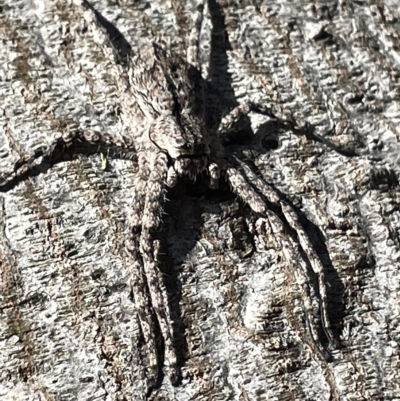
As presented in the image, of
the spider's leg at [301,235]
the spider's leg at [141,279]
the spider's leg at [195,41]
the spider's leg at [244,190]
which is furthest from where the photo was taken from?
the spider's leg at [195,41]

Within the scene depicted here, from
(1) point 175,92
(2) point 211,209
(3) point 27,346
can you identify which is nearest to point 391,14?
(1) point 175,92

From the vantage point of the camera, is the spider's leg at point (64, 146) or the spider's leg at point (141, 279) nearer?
the spider's leg at point (141, 279)

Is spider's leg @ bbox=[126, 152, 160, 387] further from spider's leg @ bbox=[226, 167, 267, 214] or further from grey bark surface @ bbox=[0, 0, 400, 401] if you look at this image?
spider's leg @ bbox=[226, 167, 267, 214]

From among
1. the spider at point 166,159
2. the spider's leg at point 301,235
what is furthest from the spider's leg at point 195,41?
the spider's leg at point 301,235

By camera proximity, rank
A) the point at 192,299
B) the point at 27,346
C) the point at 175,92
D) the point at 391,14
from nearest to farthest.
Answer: the point at 27,346, the point at 192,299, the point at 175,92, the point at 391,14

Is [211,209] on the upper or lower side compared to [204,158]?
lower

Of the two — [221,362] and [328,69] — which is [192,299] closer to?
[221,362]

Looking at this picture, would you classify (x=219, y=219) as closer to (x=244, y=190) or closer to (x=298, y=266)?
(x=244, y=190)

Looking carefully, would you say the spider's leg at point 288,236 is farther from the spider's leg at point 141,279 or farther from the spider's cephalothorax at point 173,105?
the spider's leg at point 141,279
